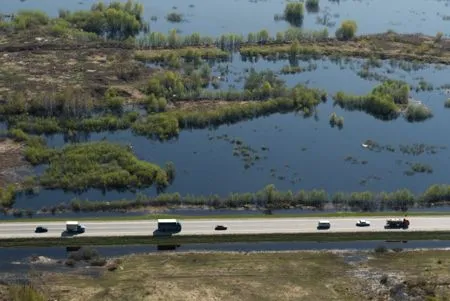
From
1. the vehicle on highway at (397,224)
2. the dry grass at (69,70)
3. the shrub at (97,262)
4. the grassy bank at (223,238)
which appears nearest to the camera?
the shrub at (97,262)

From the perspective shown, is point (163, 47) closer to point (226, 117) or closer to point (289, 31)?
point (289, 31)

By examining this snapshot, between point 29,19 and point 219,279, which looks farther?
point 29,19

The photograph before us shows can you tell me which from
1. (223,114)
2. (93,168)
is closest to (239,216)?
(93,168)

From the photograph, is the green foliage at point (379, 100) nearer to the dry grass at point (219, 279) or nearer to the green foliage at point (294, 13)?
the dry grass at point (219, 279)

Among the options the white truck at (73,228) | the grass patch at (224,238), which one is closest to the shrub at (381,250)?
the grass patch at (224,238)

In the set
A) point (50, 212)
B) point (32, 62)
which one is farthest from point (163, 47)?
point (50, 212)

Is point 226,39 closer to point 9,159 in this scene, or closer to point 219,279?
point 9,159
